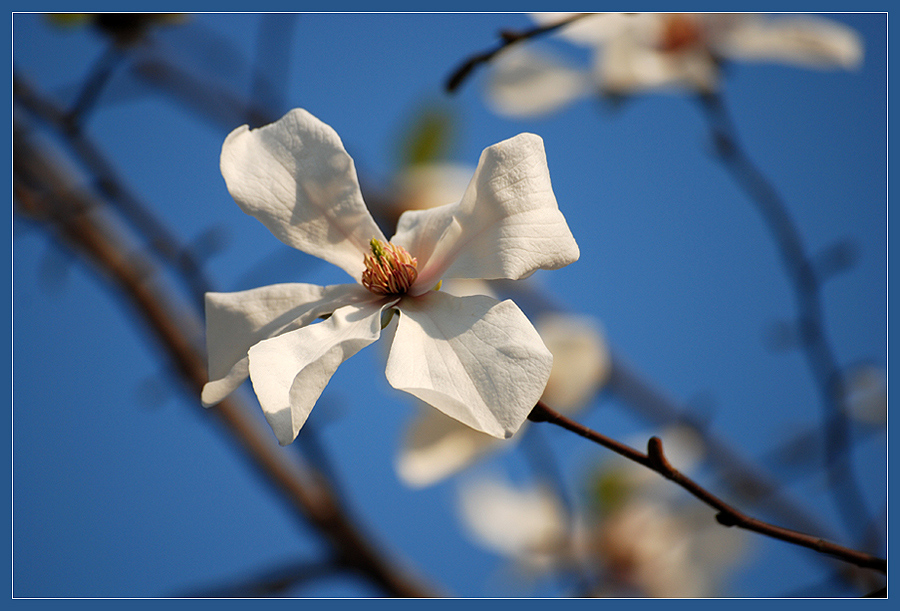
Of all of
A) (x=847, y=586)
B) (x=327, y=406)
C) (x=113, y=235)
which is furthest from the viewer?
(x=113, y=235)

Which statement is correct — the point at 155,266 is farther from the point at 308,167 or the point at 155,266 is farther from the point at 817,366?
the point at 817,366

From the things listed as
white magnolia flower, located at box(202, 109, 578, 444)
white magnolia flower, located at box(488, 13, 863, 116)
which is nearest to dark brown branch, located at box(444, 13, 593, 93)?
white magnolia flower, located at box(202, 109, 578, 444)

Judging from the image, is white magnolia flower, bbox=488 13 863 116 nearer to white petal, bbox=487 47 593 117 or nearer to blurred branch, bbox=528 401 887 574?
white petal, bbox=487 47 593 117

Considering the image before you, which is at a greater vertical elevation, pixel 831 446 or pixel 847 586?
pixel 831 446

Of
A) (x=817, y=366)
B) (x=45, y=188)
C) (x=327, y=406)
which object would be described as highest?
(x=817, y=366)

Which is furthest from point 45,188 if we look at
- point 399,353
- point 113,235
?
point 399,353

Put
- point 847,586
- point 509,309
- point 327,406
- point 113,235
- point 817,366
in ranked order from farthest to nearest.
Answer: point 113,235 < point 327,406 < point 817,366 < point 847,586 < point 509,309
